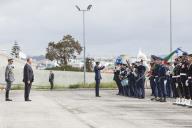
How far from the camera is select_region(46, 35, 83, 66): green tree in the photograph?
99.0 m

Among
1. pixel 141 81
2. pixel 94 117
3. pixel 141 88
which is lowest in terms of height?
pixel 94 117

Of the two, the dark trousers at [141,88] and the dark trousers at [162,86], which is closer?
the dark trousers at [162,86]

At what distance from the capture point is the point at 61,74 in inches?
2859

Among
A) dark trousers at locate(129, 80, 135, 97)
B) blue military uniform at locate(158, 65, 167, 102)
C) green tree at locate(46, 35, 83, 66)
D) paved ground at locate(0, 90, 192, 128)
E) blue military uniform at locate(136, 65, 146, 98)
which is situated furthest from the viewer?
green tree at locate(46, 35, 83, 66)

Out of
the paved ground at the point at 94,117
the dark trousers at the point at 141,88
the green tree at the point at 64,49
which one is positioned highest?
the green tree at the point at 64,49

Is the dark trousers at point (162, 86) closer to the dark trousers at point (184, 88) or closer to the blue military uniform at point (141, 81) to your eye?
the dark trousers at point (184, 88)

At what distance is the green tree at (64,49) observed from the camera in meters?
99.0

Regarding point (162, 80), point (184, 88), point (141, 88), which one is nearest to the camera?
point (184, 88)

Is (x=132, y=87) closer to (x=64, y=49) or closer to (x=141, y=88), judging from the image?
(x=141, y=88)

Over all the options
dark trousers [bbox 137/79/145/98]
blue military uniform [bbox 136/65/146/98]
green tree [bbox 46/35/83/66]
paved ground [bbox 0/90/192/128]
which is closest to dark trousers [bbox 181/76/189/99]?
paved ground [bbox 0/90/192/128]

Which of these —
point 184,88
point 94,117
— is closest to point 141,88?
point 184,88

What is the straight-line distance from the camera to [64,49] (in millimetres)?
98562

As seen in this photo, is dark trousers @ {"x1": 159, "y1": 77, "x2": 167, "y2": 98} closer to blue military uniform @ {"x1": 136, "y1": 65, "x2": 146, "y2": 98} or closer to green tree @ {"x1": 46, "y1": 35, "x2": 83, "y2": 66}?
blue military uniform @ {"x1": 136, "y1": 65, "x2": 146, "y2": 98}

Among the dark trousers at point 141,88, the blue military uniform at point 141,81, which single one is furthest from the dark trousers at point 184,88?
the dark trousers at point 141,88
